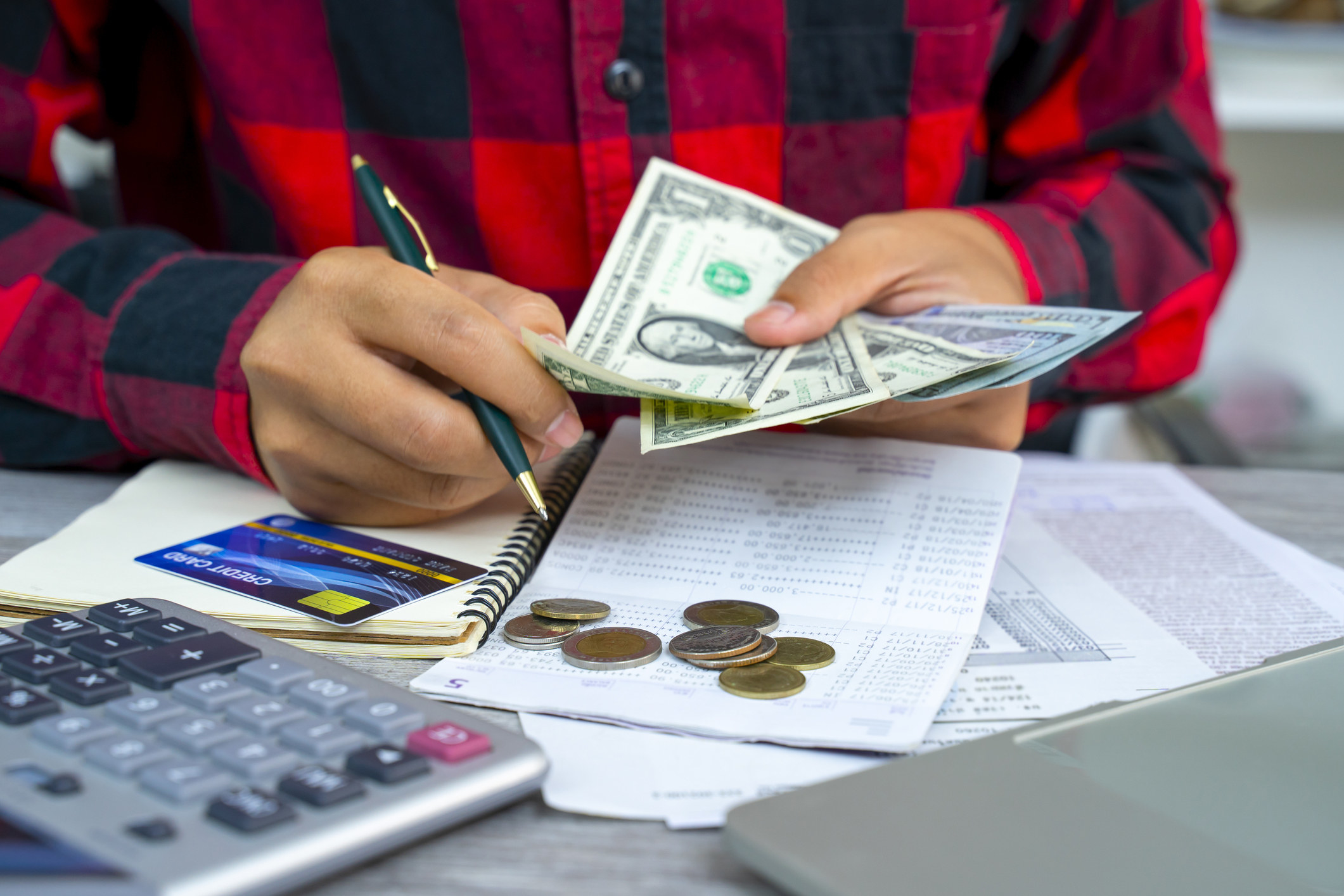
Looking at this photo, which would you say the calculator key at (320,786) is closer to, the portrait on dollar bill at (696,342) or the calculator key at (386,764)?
the calculator key at (386,764)

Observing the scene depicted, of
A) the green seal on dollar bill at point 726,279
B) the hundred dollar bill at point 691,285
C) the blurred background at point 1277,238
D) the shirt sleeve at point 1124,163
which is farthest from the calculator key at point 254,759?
the blurred background at point 1277,238

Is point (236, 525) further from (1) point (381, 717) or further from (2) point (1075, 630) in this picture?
(2) point (1075, 630)

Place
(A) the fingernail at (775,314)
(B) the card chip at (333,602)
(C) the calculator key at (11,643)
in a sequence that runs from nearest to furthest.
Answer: (C) the calculator key at (11,643), (B) the card chip at (333,602), (A) the fingernail at (775,314)

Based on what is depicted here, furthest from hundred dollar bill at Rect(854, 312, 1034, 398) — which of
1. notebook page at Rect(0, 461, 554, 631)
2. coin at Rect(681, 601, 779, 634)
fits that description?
notebook page at Rect(0, 461, 554, 631)

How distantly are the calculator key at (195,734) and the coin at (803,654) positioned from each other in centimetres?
23

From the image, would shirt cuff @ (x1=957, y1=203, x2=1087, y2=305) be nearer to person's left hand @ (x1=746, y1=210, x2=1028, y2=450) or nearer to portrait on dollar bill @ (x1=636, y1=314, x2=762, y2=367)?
person's left hand @ (x1=746, y1=210, x2=1028, y2=450)

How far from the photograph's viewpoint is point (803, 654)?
0.46m

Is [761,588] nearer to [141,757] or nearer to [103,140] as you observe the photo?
[141,757]

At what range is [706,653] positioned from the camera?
45 centimetres

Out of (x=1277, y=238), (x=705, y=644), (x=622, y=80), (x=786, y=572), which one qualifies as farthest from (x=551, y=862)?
(x=1277, y=238)

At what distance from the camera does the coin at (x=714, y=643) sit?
45 cm

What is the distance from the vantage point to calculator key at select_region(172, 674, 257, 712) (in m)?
0.35

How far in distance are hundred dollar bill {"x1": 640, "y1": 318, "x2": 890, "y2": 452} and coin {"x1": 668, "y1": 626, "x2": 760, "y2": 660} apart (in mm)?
92

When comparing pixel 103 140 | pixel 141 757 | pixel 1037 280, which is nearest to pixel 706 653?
pixel 141 757
